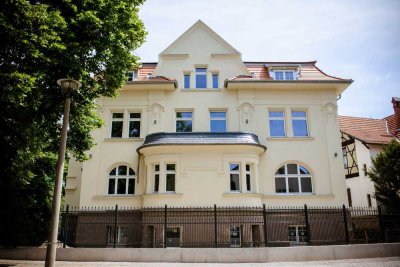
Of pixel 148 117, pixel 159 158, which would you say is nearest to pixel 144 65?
pixel 148 117

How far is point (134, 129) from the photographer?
18.5m

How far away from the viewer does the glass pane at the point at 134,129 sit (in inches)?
724

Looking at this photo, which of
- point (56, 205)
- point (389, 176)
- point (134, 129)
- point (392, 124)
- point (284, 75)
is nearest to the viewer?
point (56, 205)

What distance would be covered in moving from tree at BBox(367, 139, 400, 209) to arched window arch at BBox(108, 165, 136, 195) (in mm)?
13612

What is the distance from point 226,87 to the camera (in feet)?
61.0

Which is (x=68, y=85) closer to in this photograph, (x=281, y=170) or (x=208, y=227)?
(x=208, y=227)

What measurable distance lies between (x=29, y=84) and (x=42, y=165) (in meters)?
14.1

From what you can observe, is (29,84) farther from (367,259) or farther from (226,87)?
(367,259)

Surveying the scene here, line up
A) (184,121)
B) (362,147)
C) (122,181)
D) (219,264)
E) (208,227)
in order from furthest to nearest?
(362,147), (184,121), (122,181), (208,227), (219,264)

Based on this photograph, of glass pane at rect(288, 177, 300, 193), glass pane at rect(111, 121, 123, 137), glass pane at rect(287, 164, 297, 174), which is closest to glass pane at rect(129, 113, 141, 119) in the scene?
glass pane at rect(111, 121, 123, 137)

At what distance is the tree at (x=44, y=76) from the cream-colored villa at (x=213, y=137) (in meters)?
4.54

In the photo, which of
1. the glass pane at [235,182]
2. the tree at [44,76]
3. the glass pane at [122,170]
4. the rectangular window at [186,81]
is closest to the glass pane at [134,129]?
the glass pane at [122,170]

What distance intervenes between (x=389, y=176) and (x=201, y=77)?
12.0 metres

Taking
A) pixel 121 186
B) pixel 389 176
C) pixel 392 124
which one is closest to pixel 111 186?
pixel 121 186
